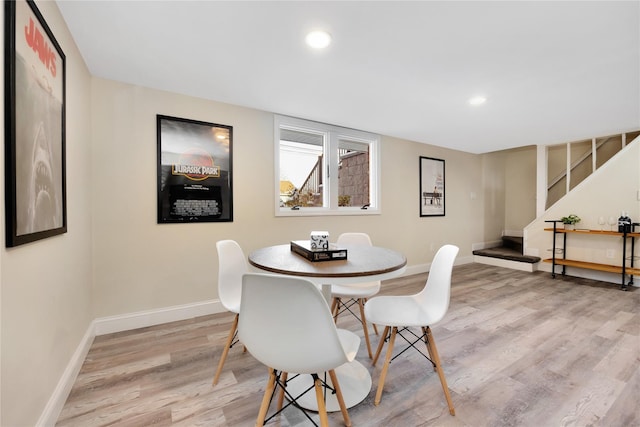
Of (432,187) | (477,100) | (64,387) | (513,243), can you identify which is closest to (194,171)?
(64,387)

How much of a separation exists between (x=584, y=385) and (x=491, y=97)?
2.54 m

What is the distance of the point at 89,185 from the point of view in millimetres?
2295

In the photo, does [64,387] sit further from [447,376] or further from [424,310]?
[447,376]

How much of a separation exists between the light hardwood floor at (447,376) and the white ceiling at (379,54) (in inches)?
89.6

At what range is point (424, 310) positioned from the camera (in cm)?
174

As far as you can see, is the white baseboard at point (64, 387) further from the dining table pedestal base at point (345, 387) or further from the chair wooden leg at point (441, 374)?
the chair wooden leg at point (441, 374)

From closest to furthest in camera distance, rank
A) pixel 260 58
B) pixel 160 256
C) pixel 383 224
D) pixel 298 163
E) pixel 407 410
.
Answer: pixel 407 410, pixel 260 58, pixel 160 256, pixel 298 163, pixel 383 224

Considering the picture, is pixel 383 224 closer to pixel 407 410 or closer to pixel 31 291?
pixel 407 410

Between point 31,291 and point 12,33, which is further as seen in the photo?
point 31,291

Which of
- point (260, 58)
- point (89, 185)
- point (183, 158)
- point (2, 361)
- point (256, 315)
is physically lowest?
point (2, 361)

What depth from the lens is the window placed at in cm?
345

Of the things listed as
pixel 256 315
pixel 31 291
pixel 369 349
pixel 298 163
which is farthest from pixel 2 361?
pixel 298 163

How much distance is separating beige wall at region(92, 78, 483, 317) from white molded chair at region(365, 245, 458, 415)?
181 cm

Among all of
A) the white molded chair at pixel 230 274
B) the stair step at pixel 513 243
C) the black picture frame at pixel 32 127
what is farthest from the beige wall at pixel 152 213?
the stair step at pixel 513 243
